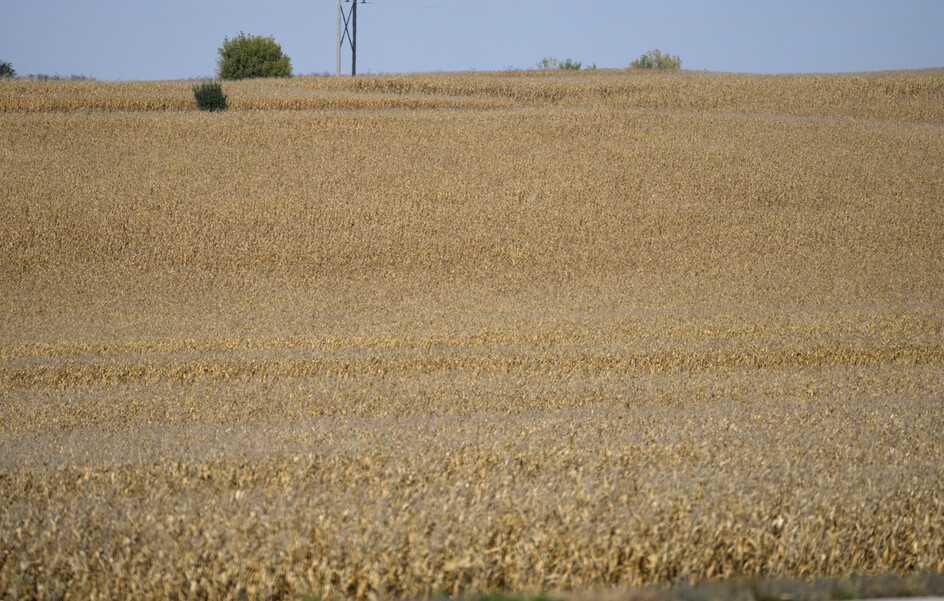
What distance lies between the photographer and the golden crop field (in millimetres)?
3543

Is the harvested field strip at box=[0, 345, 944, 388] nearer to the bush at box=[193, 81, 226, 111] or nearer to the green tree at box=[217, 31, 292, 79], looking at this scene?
the bush at box=[193, 81, 226, 111]

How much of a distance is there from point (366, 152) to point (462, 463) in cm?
2198

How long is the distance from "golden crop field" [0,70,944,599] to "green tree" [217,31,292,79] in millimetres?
42818

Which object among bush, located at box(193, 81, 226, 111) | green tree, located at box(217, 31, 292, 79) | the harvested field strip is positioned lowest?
the harvested field strip

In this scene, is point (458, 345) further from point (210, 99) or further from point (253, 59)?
point (253, 59)

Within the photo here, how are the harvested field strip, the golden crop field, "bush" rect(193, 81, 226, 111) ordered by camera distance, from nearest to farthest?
the golden crop field
the harvested field strip
"bush" rect(193, 81, 226, 111)

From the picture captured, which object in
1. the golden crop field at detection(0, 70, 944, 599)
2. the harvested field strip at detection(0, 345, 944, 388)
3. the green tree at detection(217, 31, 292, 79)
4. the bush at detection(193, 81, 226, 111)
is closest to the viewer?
the golden crop field at detection(0, 70, 944, 599)

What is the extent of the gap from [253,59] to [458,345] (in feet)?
234

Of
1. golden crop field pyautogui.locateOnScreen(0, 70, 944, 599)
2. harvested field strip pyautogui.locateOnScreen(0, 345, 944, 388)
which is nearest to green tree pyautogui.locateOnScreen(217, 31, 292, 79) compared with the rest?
golden crop field pyautogui.locateOnScreen(0, 70, 944, 599)

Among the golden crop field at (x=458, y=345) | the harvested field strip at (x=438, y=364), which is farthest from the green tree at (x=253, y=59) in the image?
the harvested field strip at (x=438, y=364)

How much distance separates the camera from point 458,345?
440 inches

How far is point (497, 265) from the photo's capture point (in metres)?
17.6

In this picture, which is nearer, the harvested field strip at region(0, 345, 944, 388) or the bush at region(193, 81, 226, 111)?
the harvested field strip at region(0, 345, 944, 388)

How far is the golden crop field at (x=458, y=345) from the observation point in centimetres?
354
